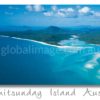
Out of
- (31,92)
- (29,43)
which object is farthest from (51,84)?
(29,43)

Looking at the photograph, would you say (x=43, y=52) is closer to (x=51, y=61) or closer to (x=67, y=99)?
(x=51, y=61)

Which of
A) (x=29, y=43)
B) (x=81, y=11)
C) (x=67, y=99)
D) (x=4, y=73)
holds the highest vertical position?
(x=81, y=11)

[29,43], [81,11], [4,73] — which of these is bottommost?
[4,73]

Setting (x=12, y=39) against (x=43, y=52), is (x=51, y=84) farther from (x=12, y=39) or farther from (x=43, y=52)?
(x=12, y=39)
